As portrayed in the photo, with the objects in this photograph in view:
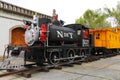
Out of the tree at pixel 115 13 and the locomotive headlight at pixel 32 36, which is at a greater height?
the tree at pixel 115 13

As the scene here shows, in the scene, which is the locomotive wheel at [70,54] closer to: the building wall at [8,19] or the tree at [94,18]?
the building wall at [8,19]

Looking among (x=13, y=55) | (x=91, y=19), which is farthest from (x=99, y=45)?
(x=91, y=19)

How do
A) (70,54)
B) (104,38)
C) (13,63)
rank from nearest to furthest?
(13,63) < (70,54) < (104,38)

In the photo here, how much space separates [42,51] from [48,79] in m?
2.19

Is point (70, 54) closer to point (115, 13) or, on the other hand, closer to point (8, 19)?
point (8, 19)

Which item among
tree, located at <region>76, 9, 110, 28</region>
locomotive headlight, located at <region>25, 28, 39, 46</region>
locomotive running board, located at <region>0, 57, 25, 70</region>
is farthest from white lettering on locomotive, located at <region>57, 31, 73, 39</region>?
tree, located at <region>76, 9, 110, 28</region>

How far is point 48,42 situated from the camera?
9.23 meters

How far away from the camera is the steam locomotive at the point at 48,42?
867 centimetres

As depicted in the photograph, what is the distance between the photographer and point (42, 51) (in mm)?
8742

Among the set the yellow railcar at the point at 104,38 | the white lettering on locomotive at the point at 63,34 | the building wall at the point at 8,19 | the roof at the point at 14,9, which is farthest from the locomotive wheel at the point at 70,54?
the roof at the point at 14,9

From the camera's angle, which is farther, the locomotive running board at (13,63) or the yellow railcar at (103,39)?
the yellow railcar at (103,39)

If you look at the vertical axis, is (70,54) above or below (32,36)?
below

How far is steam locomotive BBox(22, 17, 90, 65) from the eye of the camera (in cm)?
867

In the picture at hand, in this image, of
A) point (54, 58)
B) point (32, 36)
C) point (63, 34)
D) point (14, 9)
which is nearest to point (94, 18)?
point (14, 9)
